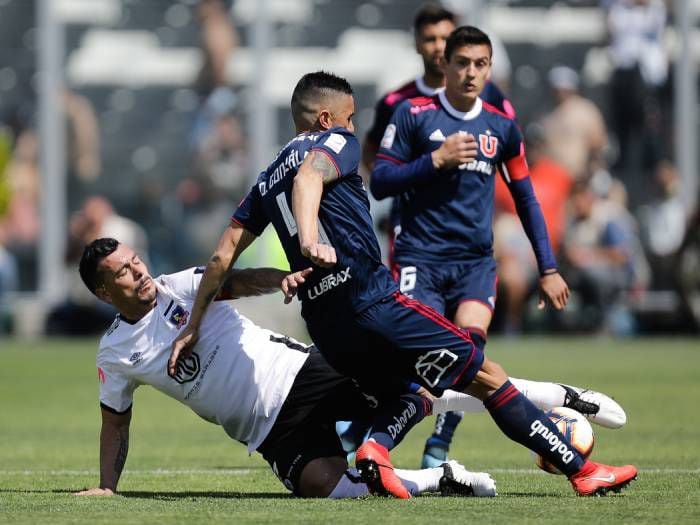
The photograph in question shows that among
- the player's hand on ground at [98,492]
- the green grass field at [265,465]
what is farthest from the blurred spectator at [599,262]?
the player's hand on ground at [98,492]

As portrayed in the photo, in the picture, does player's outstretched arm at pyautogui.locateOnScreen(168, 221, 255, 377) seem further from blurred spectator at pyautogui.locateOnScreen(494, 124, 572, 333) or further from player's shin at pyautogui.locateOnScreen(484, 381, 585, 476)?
blurred spectator at pyautogui.locateOnScreen(494, 124, 572, 333)

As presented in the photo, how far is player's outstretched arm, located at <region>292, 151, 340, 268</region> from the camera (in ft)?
20.8

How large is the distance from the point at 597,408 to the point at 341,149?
6.42ft

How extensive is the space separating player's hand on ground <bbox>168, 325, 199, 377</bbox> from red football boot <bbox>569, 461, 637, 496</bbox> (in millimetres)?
1901

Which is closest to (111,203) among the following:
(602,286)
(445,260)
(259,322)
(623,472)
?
(259,322)

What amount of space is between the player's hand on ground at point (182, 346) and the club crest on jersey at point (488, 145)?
2.12 meters

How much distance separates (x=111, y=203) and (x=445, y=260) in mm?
17170

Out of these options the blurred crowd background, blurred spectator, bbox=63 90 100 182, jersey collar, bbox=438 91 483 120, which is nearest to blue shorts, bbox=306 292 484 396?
jersey collar, bbox=438 91 483 120

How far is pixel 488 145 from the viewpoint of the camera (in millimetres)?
8367

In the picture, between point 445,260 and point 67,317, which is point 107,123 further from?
point 445,260

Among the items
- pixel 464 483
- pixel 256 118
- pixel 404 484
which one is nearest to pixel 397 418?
pixel 404 484

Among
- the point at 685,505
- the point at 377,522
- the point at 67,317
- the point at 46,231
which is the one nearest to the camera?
the point at 377,522

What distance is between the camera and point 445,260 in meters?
8.48

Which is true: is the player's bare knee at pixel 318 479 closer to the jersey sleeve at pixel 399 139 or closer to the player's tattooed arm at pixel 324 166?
the player's tattooed arm at pixel 324 166
